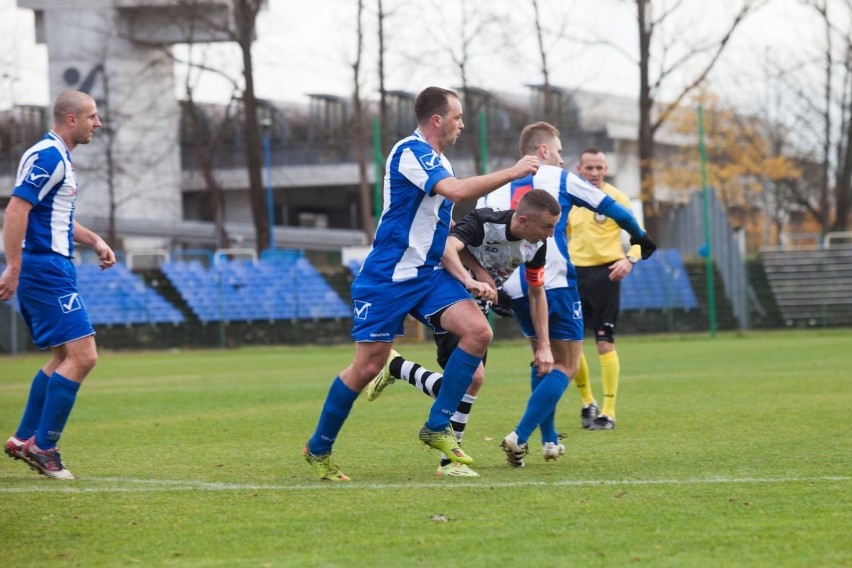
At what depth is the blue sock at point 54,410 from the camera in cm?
705

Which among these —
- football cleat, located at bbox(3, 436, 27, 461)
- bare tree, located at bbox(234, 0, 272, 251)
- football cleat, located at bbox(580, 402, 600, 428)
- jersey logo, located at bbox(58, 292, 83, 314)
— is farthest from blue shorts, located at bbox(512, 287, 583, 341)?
bare tree, located at bbox(234, 0, 272, 251)

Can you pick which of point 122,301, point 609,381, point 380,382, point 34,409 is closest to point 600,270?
point 609,381

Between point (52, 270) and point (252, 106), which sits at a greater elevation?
point (252, 106)

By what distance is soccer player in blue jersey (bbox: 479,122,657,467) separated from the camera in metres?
7.48

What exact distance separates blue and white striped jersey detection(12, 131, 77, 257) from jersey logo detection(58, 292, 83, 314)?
0.24 meters

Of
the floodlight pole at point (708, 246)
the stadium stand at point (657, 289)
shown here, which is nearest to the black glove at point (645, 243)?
the floodlight pole at point (708, 246)

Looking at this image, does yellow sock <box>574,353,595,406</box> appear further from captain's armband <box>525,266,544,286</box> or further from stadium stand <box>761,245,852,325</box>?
stadium stand <box>761,245,852,325</box>

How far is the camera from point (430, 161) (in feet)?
21.2

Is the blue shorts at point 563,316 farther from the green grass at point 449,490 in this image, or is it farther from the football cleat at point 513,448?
the football cleat at point 513,448

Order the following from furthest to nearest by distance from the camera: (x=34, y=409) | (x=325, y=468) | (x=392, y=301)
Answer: (x=34, y=409) < (x=325, y=468) < (x=392, y=301)

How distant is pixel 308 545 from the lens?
15.8 ft

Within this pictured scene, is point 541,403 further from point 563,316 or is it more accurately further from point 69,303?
point 69,303

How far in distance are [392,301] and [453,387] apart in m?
0.57

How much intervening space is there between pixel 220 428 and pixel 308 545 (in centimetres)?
541
